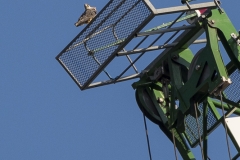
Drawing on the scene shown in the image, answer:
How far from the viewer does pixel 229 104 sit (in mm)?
30172

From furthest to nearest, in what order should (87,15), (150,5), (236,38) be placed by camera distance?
(87,15) < (236,38) < (150,5)

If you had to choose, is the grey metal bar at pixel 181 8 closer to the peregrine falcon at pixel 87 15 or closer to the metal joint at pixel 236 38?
the metal joint at pixel 236 38

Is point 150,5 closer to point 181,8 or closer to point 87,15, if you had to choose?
point 181,8

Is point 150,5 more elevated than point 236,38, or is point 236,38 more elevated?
point 150,5

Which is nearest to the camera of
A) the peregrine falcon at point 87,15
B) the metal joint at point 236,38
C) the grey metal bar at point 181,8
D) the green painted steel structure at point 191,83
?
the grey metal bar at point 181,8

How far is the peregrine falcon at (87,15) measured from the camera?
3081 cm

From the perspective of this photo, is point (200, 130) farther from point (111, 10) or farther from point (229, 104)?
point (111, 10)

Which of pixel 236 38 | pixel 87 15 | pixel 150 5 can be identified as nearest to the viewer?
pixel 150 5

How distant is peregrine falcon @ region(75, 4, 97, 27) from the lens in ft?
101

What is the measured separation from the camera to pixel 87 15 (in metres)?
30.9

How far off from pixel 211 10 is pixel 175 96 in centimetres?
204

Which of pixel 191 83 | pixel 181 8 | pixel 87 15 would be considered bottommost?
pixel 191 83

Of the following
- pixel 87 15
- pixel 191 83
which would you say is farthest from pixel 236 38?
pixel 87 15

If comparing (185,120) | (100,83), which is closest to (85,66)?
(100,83)
